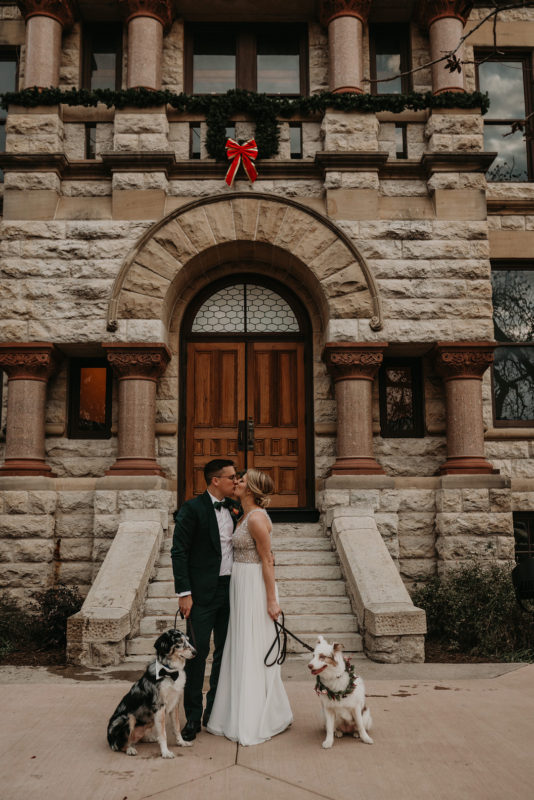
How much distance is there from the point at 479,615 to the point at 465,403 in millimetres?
3363

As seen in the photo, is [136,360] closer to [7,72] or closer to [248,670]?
[7,72]

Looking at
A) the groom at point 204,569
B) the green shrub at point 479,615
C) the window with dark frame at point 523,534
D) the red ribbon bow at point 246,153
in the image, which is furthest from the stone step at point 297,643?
the red ribbon bow at point 246,153

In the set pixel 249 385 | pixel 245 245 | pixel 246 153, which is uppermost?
pixel 246 153

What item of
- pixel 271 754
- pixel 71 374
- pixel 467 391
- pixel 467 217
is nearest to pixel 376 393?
pixel 467 391

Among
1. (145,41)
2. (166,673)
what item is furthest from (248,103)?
(166,673)

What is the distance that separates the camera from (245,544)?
566cm

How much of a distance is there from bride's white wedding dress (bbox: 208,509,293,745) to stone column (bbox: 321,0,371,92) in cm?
857

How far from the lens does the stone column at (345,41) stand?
1162cm

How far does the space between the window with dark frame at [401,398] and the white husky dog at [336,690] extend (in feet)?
22.0

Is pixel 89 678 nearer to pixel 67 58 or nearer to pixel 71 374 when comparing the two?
pixel 71 374

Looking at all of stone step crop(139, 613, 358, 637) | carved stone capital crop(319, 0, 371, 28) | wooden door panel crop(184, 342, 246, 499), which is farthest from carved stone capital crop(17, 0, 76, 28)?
stone step crop(139, 613, 358, 637)

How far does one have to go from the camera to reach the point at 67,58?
12289mm

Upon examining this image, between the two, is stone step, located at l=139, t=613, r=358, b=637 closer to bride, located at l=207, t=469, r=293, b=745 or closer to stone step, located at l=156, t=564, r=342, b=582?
stone step, located at l=156, t=564, r=342, b=582

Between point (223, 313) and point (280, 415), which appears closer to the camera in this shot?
point (280, 415)
